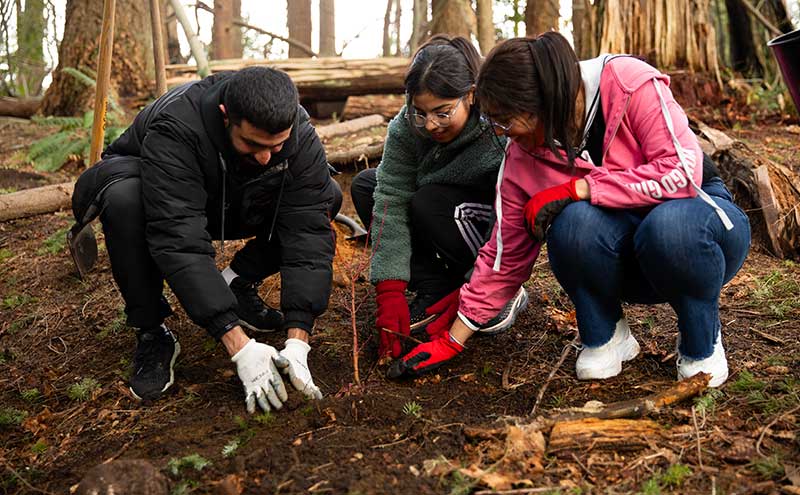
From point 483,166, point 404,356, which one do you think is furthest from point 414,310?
point 483,166

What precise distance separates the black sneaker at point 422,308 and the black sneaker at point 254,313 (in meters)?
0.59

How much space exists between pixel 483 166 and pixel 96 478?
1.79 metres

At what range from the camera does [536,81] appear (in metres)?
2.20

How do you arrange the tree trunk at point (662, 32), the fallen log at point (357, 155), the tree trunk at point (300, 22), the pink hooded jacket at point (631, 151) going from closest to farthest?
the pink hooded jacket at point (631, 151) → the fallen log at point (357, 155) → the tree trunk at point (662, 32) → the tree trunk at point (300, 22)

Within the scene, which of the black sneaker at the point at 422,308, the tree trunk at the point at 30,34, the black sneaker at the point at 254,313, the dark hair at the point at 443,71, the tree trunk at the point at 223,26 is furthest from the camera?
the tree trunk at the point at 223,26

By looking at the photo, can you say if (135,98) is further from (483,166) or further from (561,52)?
(561,52)

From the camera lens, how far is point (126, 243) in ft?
8.72

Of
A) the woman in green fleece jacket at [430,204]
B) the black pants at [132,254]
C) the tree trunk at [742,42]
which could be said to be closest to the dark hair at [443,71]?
the woman in green fleece jacket at [430,204]

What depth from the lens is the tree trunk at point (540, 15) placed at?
764 centimetres

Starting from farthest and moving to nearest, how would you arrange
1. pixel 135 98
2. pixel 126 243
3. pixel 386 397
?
pixel 135 98
pixel 126 243
pixel 386 397

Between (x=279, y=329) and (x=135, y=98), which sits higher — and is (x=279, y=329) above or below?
below

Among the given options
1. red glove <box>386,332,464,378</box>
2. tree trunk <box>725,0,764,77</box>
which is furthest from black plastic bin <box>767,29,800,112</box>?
tree trunk <box>725,0,764,77</box>

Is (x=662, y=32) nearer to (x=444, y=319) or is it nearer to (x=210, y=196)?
(x=444, y=319)

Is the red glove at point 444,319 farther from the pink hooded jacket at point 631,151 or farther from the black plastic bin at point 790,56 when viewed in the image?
the black plastic bin at point 790,56
